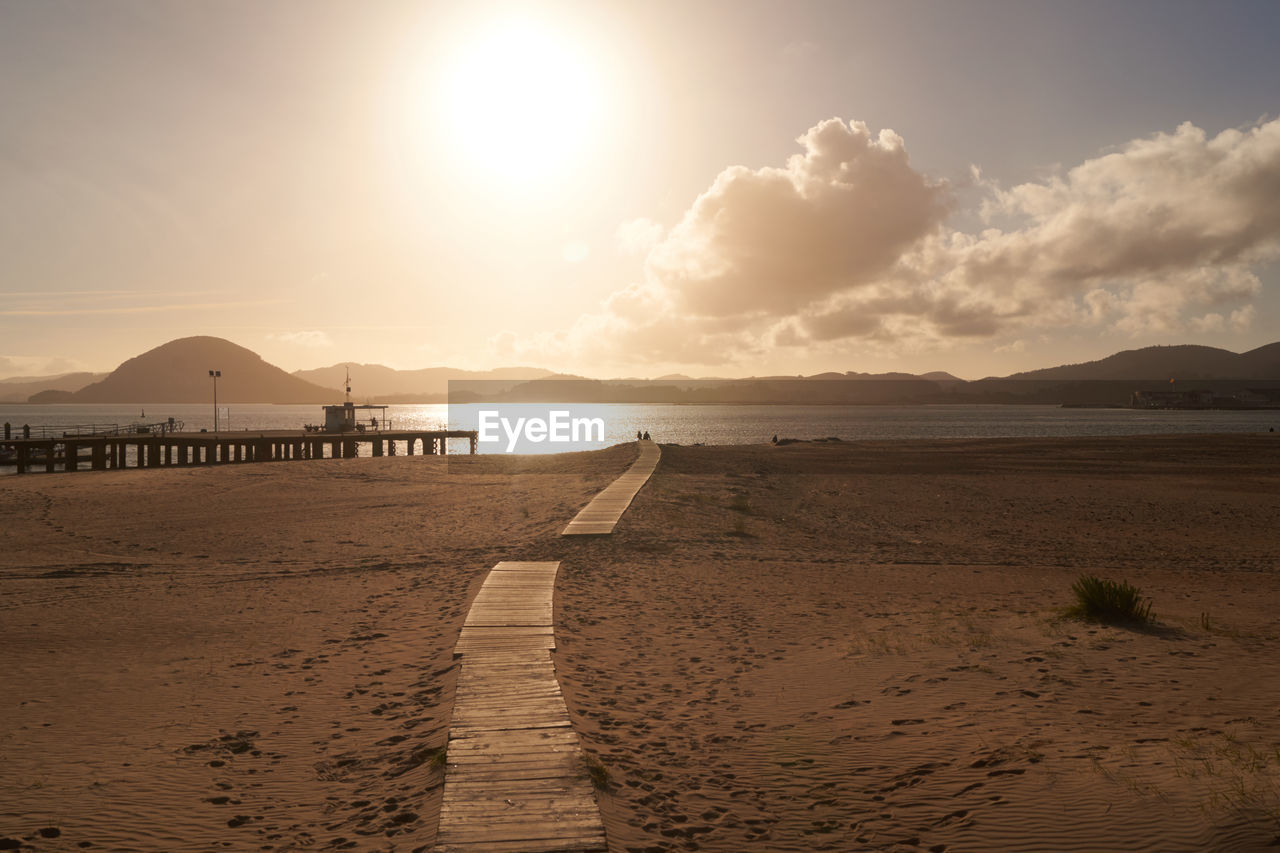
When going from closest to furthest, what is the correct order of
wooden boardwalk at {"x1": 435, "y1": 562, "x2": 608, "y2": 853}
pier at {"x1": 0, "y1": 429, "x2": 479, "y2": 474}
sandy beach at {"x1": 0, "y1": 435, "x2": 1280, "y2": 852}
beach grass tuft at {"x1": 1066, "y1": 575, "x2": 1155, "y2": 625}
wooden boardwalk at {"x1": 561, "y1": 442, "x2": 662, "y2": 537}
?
wooden boardwalk at {"x1": 435, "y1": 562, "x2": 608, "y2": 853} < sandy beach at {"x1": 0, "y1": 435, "x2": 1280, "y2": 852} < beach grass tuft at {"x1": 1066, "y1": 575, "x2": 1155, "y2": 625} < wooden boardwalk at {"x1": 561, "y1": 442, "x2": 662, "y2": 537} < pier at {"x1": 0, "y1": 429, "x2": 479, "y2": 474}

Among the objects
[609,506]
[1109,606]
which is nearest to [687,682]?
[1109,606]

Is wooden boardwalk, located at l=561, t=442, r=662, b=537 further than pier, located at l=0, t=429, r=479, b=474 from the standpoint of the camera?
No

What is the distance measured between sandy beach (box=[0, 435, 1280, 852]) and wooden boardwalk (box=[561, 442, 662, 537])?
56 centimetres

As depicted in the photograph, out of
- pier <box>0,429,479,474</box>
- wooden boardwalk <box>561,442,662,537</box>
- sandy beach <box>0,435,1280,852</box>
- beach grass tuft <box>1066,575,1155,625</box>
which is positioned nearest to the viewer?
sandy beach <box>0,435,1280,852</box>

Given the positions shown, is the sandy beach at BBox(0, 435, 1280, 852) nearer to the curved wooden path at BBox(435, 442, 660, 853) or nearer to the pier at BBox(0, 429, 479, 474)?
the curved wooden path at BBox(435, 442, 660, 853)

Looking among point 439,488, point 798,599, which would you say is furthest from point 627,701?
point 439,488

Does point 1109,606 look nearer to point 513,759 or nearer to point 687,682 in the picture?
point 687,682

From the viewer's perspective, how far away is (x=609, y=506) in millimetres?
18391

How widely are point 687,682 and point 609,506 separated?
36.3ft

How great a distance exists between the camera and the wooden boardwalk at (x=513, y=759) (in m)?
4.21

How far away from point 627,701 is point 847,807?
96.5 inches

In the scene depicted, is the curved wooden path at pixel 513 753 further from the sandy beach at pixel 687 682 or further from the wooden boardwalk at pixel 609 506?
the wooden boardwalk at pixel 609 506

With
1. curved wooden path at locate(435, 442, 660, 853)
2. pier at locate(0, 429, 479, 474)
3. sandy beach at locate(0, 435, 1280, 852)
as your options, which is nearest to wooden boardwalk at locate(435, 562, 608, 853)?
curved wooden path at locate(435, 442, 660, 853)

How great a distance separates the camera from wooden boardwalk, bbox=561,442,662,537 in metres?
15.4
